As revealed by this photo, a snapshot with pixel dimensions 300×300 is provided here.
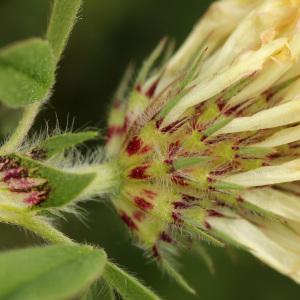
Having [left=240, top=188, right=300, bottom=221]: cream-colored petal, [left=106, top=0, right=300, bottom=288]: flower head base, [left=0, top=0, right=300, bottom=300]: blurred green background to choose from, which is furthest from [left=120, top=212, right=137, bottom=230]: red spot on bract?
[left=0, top=0, right=300, bottom=300]: blurred green background

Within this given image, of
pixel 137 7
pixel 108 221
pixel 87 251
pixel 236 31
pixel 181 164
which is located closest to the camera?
pixel 87 251

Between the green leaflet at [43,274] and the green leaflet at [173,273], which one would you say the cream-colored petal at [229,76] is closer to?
the green leaflet at [173,273]

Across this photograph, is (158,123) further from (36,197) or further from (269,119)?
(36,197)

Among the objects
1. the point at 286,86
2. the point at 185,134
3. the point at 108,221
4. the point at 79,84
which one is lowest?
the point at 108,221

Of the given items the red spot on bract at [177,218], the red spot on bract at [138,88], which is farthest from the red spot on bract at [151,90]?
the red spot on bract at [177,218]

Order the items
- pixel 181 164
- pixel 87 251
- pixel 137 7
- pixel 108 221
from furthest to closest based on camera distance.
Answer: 1. pixel 137 7
2. pixel 108 221
3. pixel 181 164
4. pixel 87 251

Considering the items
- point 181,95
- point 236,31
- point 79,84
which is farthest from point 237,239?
point 79,84

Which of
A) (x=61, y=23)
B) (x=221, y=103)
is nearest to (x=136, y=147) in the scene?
(x=221, y=103)

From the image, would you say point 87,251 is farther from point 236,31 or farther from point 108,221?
point 108,221
